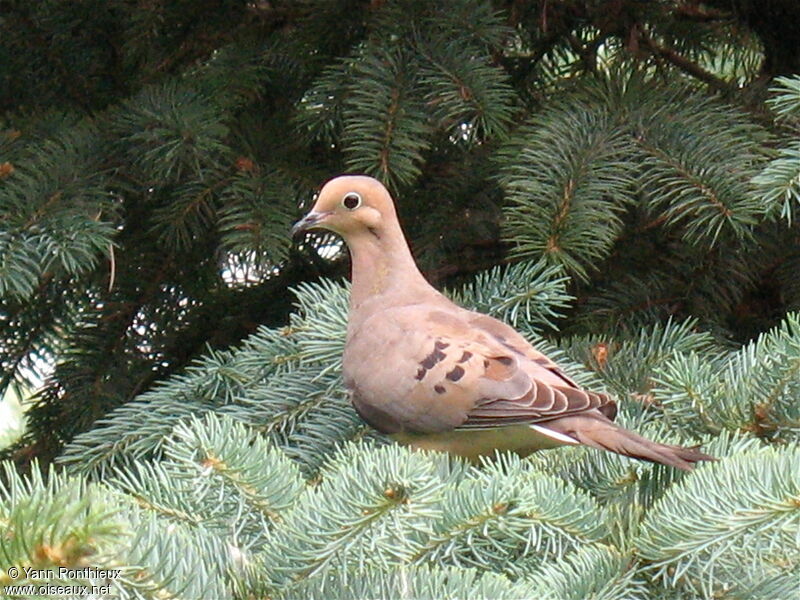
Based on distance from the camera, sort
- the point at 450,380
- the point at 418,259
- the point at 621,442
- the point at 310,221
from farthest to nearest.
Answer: the point at 418,259, the point at 310,221, the point at 450,380, the point at 621,442

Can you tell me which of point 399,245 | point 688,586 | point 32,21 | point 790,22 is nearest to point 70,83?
point 32,21

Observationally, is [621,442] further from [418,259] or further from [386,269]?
[418,259]

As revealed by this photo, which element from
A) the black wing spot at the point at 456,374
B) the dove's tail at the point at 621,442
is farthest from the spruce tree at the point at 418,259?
the black wing spot at the point at 456,374

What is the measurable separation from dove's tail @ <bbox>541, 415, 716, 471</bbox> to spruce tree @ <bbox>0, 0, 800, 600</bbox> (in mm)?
42

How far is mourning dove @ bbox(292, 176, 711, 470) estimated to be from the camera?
2.38 metres

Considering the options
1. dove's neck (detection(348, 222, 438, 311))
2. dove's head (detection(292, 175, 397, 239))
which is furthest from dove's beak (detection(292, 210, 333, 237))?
dove's neck (detection(348, 222, 438, 311))

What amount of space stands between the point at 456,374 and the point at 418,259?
0.63 m

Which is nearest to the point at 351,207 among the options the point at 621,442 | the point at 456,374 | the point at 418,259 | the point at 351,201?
the point at 351,201

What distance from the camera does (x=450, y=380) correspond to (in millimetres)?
2504

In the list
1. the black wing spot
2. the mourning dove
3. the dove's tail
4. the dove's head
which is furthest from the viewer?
the dove's head

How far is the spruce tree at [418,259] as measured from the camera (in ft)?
5.04

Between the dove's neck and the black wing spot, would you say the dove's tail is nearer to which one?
the black wing spot

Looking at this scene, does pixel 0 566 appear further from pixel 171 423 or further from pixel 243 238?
pixel 243 238

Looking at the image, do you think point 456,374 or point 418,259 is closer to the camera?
point 456,374
